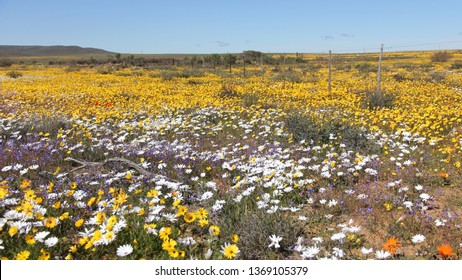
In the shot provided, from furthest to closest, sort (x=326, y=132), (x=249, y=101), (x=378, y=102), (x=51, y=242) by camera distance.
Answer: (x=249, y=101)
(x=378, y=102)
(x=326, y=132)
(x=51, y=242)

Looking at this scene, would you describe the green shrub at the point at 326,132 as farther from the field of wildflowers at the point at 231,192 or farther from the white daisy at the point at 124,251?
the white daisy at the point at 124,251

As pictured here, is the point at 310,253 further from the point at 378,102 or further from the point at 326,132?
the point at 378,102

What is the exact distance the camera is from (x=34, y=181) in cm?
511

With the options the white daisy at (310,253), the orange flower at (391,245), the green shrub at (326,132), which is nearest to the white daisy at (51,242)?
the white daisy at (310,253)

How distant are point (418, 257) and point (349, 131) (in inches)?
166

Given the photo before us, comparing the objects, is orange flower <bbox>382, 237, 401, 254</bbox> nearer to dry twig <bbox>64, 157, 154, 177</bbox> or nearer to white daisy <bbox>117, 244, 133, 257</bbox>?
white daisy <bbox>117, 244, 133, 257</bbox>

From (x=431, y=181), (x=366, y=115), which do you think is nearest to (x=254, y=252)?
(x=431, y=181)

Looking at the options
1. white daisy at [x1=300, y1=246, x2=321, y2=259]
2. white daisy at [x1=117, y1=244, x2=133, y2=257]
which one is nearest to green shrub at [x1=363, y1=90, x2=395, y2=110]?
white daisy at [x1=300, y1=246, x2=321, y2=259]

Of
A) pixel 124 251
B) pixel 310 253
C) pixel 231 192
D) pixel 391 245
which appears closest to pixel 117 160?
pixel 231 192

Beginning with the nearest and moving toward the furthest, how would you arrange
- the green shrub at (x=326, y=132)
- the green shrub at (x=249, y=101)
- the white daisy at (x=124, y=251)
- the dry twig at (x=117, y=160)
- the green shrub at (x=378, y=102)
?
the white daisy at (x=124, y=251), the dry twig at (x=117, y=160), the green shrub at (x=326, y=132), the green shrub at (x=378, y=102), the green shrub at (x=249, y=101)

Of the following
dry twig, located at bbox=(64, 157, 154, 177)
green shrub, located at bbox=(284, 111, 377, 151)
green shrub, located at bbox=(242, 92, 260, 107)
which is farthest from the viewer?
green shrub, located at bbox=(242, 92, 260, 107)

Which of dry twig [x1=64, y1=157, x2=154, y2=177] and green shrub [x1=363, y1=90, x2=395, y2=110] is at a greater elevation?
green shrub [x1=363, y1=90, x2=395, y2=110]

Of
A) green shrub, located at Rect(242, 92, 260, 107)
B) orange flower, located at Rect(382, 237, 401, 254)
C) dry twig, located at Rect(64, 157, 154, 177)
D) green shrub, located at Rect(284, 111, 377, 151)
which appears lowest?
orange flower, located at Rect(382, 237, 401, 254)
